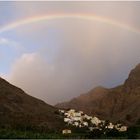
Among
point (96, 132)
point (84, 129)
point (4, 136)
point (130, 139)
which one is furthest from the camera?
point (84, 129)

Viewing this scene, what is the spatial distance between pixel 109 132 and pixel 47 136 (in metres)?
33.7

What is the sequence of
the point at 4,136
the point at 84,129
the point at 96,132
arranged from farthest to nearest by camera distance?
1. the point at 84,129
2. the point at 96,132
3. the point at 4,136

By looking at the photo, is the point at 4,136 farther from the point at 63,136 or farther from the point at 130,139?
the point at 130,139

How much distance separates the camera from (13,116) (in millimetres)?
199875

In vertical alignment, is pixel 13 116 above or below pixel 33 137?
above

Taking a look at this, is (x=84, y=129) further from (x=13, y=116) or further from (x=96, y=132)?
(x=13, y=116)

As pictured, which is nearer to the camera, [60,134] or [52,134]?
[52,134]

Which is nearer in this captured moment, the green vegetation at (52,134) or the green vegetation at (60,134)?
the green vegetation at (60,134)

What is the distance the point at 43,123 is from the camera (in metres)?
199

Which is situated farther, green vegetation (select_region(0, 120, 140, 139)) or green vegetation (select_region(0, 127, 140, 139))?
green vegetation (select_region(0, 120, 140, 139))

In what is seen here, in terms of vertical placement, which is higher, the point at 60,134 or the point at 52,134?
the point at 60,134

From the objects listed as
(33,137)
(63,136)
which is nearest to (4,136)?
(33,137)

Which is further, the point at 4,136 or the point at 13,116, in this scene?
the point at 13,116

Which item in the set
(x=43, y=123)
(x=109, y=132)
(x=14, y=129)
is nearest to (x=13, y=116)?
(x=43, y=123)
